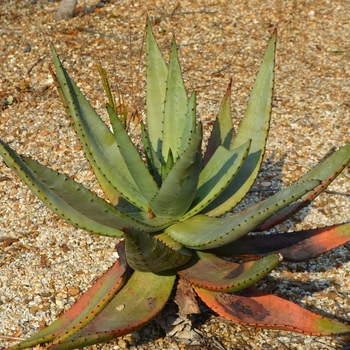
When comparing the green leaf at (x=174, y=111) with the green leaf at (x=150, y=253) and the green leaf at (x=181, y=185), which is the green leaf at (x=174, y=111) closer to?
the green leaf at (x=181, y=185)

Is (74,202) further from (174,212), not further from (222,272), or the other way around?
(222,272)

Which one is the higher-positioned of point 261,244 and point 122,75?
point 122,75

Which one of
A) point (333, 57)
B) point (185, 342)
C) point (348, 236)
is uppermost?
point (333, 57)

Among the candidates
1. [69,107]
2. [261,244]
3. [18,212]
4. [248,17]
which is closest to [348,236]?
[261,244]

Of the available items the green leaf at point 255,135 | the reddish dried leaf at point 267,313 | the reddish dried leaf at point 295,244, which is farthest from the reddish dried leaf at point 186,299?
the green leaf at point 255,135

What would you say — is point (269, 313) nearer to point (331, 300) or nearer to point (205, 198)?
point (205, 198)

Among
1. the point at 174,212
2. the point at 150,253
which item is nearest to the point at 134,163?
the point at 174,212

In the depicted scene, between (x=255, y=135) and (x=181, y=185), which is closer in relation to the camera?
(x=181, y=185)
